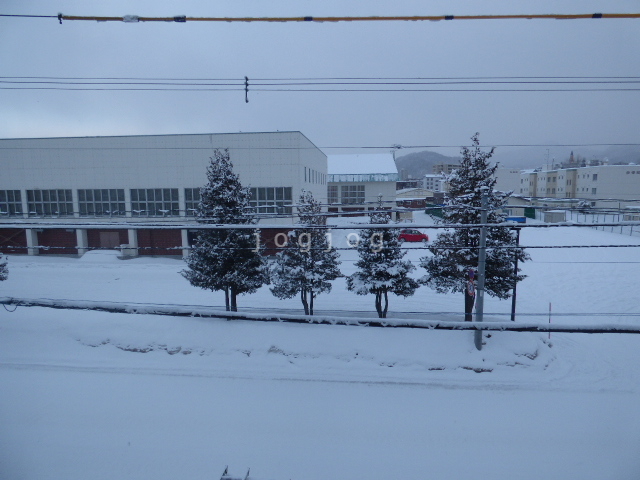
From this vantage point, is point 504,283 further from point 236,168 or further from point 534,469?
point 236,168

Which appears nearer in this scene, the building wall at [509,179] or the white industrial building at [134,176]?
the white industrial building at [134,176]

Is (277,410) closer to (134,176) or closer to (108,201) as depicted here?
(134,176)

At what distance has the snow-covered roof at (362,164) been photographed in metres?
39.4

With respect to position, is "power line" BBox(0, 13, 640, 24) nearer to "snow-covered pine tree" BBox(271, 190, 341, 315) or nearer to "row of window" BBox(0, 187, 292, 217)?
"snow-covered pine tree" BBox(271, 190, 341, 315)

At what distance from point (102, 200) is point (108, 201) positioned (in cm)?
43

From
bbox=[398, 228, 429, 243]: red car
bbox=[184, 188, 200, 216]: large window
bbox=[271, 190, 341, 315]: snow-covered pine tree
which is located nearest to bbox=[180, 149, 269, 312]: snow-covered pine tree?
bbox=[271, 190, 341, 315]: snow-covered pine tree

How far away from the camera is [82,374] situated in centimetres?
414

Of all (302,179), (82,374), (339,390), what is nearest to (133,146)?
(302,179)

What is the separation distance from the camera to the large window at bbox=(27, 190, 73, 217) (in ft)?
77.0

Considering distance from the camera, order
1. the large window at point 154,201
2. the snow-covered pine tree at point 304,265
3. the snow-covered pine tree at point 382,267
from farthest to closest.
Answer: the large window at point 154,201 → the snow-covered pine tree at point 304,265 → the snow-covered pine tree at point 382,267

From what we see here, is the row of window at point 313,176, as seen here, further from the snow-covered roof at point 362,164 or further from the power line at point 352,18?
the power line at point 352,18

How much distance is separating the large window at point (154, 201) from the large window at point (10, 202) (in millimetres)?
7703

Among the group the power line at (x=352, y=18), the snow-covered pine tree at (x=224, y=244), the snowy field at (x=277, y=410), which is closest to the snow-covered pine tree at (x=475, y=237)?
the snowy field at (x=277, y=410)

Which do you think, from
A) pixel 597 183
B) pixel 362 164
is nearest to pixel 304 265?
pixel 362 164
